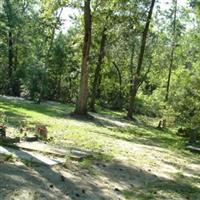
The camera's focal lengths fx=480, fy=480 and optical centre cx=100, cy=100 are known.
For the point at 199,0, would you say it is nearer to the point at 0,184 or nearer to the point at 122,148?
the point at 122,148

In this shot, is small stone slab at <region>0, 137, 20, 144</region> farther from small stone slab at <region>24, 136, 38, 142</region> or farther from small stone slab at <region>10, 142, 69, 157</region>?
small stone slab at <region>24, 136, 38, 142</region>

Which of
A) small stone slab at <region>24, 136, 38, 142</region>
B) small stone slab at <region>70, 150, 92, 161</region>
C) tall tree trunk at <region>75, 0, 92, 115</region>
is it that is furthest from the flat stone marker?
tall tree trunk at <region>75, 0, 92, 115</region>

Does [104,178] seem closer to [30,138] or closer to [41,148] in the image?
[41,148]

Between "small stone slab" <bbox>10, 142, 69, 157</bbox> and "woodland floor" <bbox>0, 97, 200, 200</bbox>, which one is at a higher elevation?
"small stone slab" <bbox>10, 142, 69, 157</bbox>

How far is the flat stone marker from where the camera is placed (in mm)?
10125

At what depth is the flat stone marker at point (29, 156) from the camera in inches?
399

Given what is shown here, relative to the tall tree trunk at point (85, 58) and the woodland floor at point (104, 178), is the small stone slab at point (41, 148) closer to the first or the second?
the woodland floor at point (104, 178)

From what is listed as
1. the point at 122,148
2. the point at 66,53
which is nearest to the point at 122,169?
the point at 122,148

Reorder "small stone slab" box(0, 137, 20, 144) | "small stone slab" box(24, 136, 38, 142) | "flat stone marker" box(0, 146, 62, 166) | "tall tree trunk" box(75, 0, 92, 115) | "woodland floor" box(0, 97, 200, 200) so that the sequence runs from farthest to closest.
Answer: "tall tree trunk" box(75, 0, 92, 115), "small stone slab" box(24, 136, 38, 142), "small stone slab" box(0, 137, 20, 144), "flat stone marker" box(0, 146, 62, 166), "woodland floor" box(0, 97, 200, 200)

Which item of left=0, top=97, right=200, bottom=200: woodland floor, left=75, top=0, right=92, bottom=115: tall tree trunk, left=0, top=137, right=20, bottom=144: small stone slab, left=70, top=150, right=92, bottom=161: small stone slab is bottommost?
left=0, top=97, right=200, bottom=200: woodland floor

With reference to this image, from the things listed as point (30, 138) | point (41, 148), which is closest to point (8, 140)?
point (41, 148)

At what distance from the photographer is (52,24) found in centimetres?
4047

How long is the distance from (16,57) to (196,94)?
32.3 metres

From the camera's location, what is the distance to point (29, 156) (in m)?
10.5
